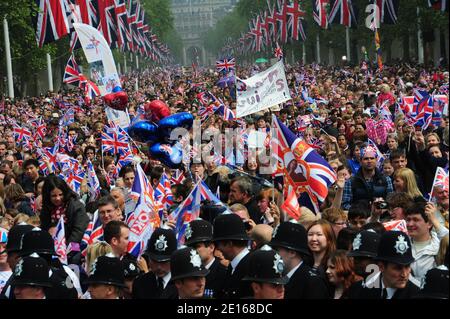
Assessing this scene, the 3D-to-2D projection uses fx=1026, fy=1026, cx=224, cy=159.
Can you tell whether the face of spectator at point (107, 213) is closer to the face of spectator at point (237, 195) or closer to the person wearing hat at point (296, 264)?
the face of spectator at point (237, 195)

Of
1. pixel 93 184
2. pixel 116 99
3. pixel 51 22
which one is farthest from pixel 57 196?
pixel 51 22

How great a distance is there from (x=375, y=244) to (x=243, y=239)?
2.92ft

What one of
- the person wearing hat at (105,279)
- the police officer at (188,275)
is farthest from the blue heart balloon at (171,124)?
the police officer at (188,275)

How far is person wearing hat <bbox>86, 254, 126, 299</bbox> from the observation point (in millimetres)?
6461

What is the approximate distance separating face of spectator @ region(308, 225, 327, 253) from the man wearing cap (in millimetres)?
3518

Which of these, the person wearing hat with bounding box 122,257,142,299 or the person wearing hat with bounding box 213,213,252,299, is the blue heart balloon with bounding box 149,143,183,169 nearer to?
the person wearing hat with bounding box 122,257,142,299

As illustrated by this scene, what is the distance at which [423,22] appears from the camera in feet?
172

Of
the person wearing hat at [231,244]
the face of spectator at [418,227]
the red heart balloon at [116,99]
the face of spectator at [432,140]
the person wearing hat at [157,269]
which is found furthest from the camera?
the red heart balloon at [116,99]

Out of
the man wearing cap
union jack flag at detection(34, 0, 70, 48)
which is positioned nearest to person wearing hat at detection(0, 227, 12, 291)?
the man wearing cap

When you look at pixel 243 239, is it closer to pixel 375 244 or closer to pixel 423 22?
pixel 375 244

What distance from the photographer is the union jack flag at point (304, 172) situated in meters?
9.65

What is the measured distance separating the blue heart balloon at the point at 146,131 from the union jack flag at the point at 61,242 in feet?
17.7

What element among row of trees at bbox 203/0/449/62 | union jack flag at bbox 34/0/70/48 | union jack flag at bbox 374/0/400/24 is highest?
union jack flag at bbox 34/0/70/48

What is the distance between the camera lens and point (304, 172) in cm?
973
